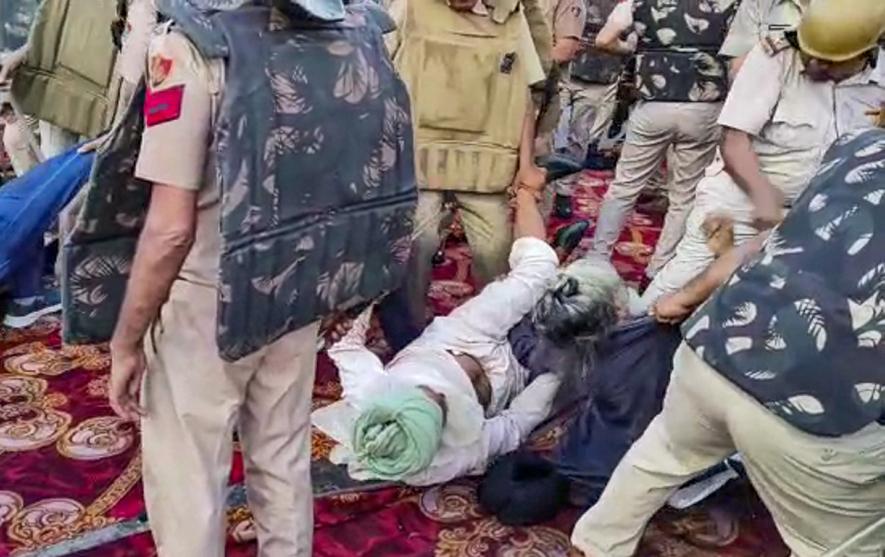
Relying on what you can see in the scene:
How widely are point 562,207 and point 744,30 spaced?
1.63 m

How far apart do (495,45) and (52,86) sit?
146 centimetres

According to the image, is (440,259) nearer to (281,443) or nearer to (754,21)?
A: (754,21)

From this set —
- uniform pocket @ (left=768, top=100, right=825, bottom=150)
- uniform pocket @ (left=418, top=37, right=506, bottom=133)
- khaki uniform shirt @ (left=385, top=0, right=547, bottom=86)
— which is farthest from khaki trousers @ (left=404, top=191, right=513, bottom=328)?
uniform pocket @ (left=768, top=100, right=825, bottom=150)

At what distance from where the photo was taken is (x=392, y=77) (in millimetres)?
1656

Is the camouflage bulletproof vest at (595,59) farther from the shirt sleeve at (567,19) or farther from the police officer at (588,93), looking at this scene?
the shirt sleeve at (567,19)

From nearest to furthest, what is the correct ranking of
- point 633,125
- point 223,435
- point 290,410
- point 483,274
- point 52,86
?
point 223,435
point 290,410
point 483,274
point 52,86
point 633,125

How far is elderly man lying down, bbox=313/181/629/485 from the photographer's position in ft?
7.46

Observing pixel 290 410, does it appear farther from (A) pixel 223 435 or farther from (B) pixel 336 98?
(B) pixel 336 98

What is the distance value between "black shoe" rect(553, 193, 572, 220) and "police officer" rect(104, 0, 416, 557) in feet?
10.2

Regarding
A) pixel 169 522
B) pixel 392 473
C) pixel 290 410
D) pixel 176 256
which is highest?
pixel 176 256

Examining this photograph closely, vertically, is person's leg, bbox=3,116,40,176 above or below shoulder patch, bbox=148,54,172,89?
below

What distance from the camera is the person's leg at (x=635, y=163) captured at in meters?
3.81

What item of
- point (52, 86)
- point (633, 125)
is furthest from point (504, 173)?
point (52, 86)

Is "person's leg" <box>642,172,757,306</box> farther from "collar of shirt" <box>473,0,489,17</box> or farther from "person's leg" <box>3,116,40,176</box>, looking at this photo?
"person's leg" <box>3,116,40,176</box>
